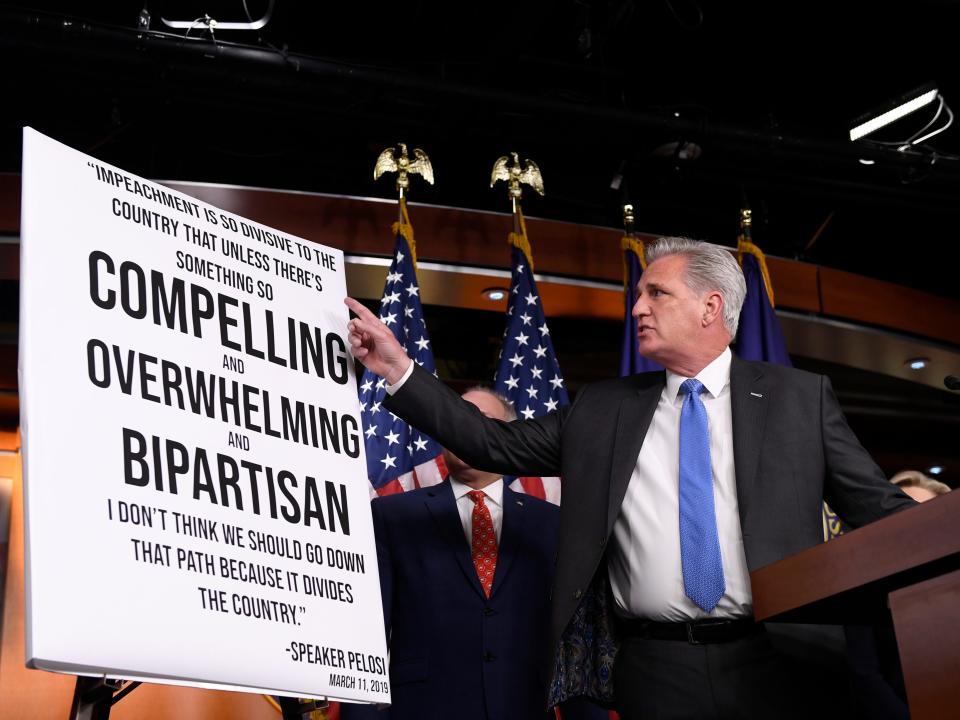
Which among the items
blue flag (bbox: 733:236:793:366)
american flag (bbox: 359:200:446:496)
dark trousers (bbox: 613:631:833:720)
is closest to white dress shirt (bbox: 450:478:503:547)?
american flag (bbox: 359:200:446:496)

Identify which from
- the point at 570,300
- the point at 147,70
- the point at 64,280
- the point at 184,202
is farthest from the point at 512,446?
the point at 570,300

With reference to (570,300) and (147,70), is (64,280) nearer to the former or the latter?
(147,70)

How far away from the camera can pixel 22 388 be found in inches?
66.4

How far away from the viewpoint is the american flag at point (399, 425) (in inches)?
148

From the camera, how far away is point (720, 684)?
2.00m

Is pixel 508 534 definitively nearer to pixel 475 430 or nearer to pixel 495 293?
pixel 475 430

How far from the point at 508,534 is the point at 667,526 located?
2.98ft

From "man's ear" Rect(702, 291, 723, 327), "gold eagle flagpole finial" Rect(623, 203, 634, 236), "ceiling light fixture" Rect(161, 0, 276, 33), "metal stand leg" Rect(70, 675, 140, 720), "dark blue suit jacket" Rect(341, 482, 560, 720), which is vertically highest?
"ceiling light fixture" Rect(161, 0, 276, 33)

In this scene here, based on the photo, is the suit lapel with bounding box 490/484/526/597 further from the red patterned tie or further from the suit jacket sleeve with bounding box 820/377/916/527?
the suit jacket sleeve with bounding box 820/377/916/527

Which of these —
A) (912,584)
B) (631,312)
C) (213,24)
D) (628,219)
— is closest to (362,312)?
(912,584)

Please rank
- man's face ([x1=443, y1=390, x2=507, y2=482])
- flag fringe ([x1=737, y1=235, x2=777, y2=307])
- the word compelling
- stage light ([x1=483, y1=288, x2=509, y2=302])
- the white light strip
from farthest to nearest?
stage light ([x1=483, y1=288, x2=509, y2=302]) → flag fringe ([x1=737, y1=235, x2=777, y2=307]) → the white light strip → man's face ([x1=443, y1=390, x2=507, y2=482]) → the word compelling

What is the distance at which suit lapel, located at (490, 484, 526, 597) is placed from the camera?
2.92m

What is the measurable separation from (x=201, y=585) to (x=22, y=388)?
0.42m

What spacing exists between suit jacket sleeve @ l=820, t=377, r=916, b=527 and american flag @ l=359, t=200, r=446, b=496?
168cm
